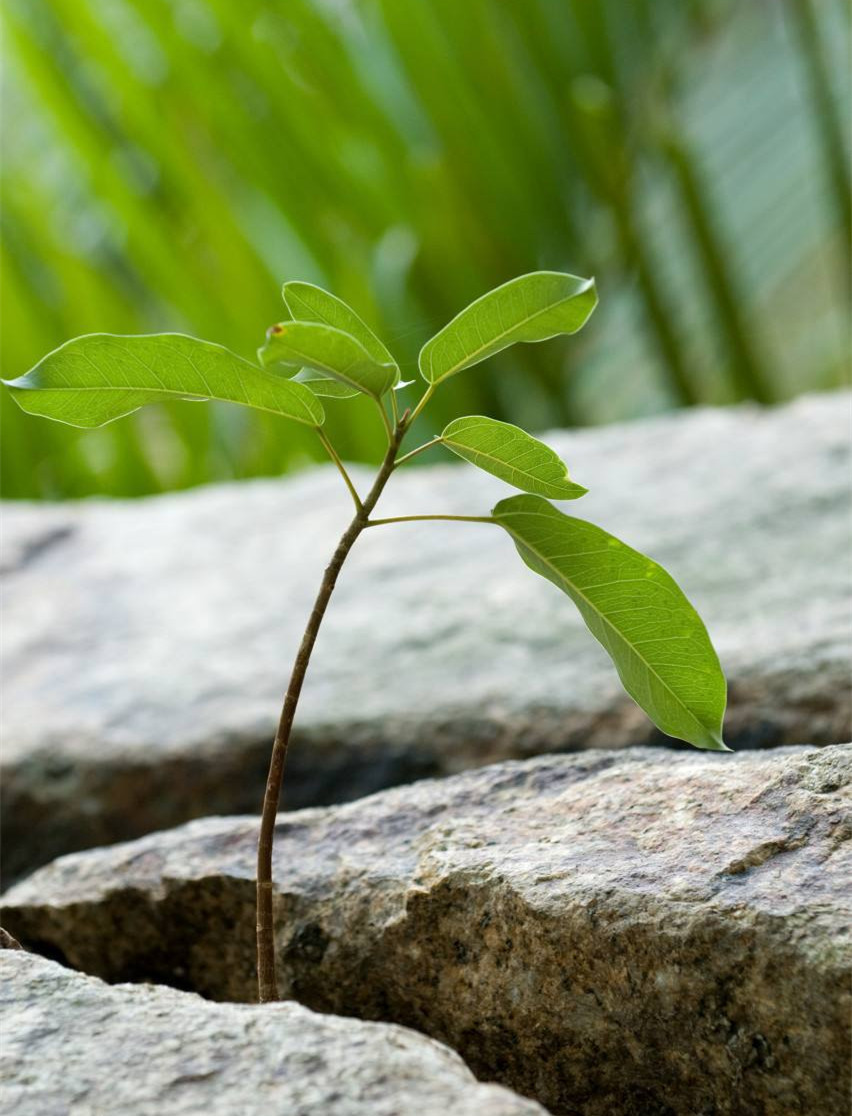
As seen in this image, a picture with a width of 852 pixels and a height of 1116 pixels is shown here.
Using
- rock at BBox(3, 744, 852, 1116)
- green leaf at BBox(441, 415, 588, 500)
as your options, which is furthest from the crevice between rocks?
green leaf at BBox(441, 415, 588, 500)

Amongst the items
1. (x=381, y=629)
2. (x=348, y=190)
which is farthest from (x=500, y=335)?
(x=348, y=190)

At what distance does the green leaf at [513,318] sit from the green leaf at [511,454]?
19mm

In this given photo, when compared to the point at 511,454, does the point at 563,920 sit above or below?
below

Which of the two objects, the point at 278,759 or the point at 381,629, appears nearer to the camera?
the point at 278,759

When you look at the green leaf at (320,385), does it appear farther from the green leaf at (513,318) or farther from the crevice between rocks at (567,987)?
the crevice between rocks at (567,987)

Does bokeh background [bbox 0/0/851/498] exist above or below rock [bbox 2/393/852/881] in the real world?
above

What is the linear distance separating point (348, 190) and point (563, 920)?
160 centimetres

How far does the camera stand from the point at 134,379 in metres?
0.39

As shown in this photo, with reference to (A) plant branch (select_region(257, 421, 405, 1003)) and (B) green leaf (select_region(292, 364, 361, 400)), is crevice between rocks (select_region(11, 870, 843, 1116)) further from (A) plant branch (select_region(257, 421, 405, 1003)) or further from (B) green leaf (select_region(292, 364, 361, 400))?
(B) green leaf (select_region(292, 364, 361, 400))

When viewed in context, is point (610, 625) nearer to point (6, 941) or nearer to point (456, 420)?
point (456, 420)

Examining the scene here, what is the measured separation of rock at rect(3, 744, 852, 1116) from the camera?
37 centimetres

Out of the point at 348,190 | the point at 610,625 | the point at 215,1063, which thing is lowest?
the point at 215,1063

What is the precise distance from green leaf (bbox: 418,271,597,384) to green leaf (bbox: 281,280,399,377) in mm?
16

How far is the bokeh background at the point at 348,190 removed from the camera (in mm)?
1822
